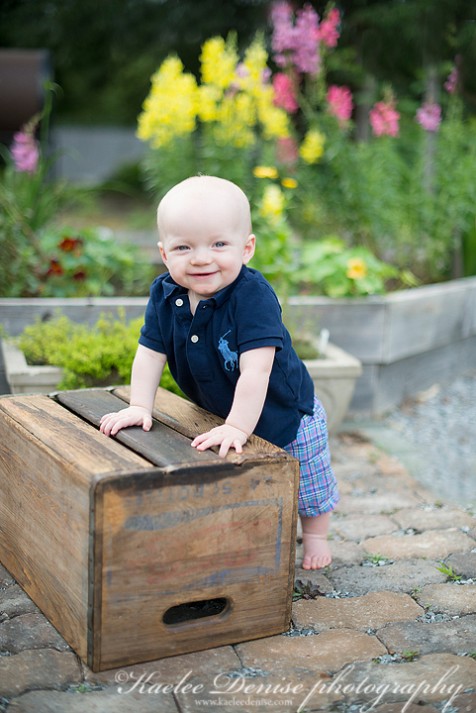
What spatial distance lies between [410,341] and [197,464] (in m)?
2.53

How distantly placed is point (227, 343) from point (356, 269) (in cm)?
196

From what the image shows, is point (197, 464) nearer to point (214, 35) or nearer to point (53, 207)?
point (53, 207)

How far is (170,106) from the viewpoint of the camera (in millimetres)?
Answer: 4883

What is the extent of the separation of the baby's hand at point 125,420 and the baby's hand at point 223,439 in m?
0.21

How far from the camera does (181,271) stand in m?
2.24

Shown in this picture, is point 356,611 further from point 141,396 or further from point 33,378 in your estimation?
point 33,378

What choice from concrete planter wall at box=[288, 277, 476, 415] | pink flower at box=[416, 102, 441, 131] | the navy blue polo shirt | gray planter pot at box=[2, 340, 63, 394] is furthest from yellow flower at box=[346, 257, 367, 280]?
the navy blue polo shirt

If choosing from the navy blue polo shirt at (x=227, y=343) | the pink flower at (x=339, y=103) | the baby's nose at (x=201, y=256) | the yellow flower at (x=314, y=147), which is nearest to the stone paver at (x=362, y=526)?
the navy blue polo shirt at (x=227, y=343)

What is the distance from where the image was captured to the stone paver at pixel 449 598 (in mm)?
2365

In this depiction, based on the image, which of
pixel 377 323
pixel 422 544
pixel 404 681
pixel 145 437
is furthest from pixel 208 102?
pixel 404 681

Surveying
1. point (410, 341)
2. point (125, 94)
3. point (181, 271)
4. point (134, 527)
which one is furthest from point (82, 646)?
point (125, 94)

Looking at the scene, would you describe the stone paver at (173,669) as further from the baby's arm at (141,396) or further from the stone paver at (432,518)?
the stone paver at (432,518)

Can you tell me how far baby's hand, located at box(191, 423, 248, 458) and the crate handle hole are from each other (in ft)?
1.37

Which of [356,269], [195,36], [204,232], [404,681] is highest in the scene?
[195,36]
